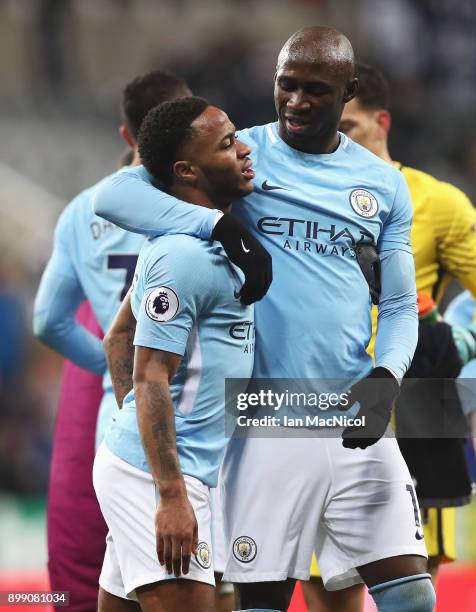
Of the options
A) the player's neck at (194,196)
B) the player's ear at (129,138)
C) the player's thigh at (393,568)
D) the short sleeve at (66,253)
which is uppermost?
the player's ear at (129,138)

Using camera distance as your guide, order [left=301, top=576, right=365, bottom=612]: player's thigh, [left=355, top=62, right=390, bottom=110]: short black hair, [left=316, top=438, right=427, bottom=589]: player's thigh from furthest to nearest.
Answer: [left=355, top=62, right=390, bottom=110]: short black hair < [left=301, top=576, right=365, bottom=612]: player's thigh < [left=316, top=438, right=427, bottom=589]: player's thigh

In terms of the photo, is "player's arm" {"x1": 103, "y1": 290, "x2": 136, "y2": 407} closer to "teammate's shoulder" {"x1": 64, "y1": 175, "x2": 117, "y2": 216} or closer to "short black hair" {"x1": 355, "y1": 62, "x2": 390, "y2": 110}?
"teammate's shoulder" {"x1": 64, "y1": 175, "x2": 117, "y2": 216}

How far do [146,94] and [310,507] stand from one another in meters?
1.79

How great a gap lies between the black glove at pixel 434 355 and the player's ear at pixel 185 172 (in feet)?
3.78

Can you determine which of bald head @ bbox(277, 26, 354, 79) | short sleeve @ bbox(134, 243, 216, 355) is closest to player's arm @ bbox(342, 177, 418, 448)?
bald head @ bbox(277, 26, 354, 79)

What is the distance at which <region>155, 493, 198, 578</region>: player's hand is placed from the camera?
9.86 feet

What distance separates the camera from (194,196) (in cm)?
334

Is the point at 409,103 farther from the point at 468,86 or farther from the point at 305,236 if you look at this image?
the point at 305,236

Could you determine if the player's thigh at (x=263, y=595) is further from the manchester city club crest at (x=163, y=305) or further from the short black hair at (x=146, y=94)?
the short black hair at (x=146, y=94)

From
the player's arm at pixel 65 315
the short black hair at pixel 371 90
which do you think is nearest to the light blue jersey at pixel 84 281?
the player's arm at pixel 65 315

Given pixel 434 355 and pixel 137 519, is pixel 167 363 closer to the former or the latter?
pixel 137 519

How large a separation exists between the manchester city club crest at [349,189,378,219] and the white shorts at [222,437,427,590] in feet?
1.99

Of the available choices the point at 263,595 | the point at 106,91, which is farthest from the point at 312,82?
the point at 106,91

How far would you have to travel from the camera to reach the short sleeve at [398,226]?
3486mm
